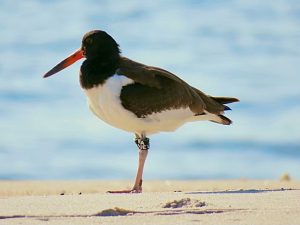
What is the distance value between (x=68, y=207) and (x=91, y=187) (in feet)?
16.8

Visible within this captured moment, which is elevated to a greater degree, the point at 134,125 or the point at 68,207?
the point at 134,125

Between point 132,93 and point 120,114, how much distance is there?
0.89ft

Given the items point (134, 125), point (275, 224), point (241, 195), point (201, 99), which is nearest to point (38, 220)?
point (275, 224)

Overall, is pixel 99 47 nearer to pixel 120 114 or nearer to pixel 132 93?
pixel 132 93

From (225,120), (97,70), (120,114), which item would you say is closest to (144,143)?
(120,114)

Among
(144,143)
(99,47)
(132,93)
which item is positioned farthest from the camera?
(99,47)

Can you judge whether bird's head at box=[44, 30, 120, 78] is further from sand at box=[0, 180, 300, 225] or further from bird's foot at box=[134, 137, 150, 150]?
sand at box=[0, 180, 300, 225]

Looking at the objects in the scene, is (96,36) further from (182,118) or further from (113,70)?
(182,118)

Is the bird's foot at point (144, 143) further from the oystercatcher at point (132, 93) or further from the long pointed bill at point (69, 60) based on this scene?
the long pointed bill at point (69, 60)

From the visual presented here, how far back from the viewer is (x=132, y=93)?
32.3ft

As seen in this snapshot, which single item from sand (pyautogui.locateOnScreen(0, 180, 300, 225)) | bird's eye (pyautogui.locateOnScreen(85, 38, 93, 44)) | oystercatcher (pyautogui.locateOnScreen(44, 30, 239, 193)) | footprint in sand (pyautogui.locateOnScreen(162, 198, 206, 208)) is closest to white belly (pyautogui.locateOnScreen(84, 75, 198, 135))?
oystercatcher (pyautogui.locateOnScreen(44, 30, 239, 193))

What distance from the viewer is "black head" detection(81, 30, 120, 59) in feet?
33.7

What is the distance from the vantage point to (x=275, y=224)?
662 cm

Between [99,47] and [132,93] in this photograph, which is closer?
[132,93]
